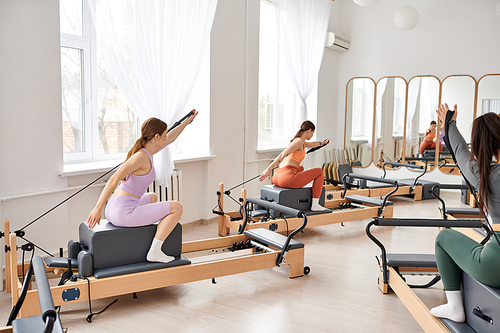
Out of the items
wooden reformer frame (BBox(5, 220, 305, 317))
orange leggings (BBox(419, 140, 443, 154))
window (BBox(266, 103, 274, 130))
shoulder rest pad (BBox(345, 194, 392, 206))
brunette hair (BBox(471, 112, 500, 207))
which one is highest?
window (BBox(266, 103, 274, 130))

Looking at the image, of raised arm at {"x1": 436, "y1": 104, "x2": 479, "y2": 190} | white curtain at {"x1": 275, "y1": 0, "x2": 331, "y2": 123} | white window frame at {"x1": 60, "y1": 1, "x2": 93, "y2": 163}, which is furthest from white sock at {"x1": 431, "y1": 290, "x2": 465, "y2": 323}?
white curtain at {"x1": 275, "y1": 0, "x2": 331, "y2": 123}

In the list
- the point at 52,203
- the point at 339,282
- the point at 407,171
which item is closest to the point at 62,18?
the point at 52,203

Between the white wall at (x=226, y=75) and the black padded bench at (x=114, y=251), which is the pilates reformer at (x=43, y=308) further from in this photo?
the white wall at (x=226, y=75)

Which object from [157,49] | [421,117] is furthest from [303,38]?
[157,49]

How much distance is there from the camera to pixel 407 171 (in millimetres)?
7496

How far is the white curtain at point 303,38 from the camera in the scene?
5.93 metres

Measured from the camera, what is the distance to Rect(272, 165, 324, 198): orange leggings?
14.3 feet

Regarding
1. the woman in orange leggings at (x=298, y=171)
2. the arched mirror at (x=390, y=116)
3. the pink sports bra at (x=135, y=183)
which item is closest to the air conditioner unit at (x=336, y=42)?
the arched mirror at (x=390, y=116)

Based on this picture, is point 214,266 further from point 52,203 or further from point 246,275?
point 52,203

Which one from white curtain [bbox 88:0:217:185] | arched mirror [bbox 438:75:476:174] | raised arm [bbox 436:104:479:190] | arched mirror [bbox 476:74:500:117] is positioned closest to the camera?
raised arm [bbox 436:104:479:190]

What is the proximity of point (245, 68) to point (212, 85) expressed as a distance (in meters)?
0.70

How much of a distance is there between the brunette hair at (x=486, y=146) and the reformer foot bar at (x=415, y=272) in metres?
0.36

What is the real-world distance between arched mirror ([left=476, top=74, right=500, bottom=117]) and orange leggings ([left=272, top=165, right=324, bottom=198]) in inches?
152

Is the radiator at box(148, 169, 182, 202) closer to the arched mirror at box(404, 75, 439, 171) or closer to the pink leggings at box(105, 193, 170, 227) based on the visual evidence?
the pink leggings at box(105, 193, 170, 227)
